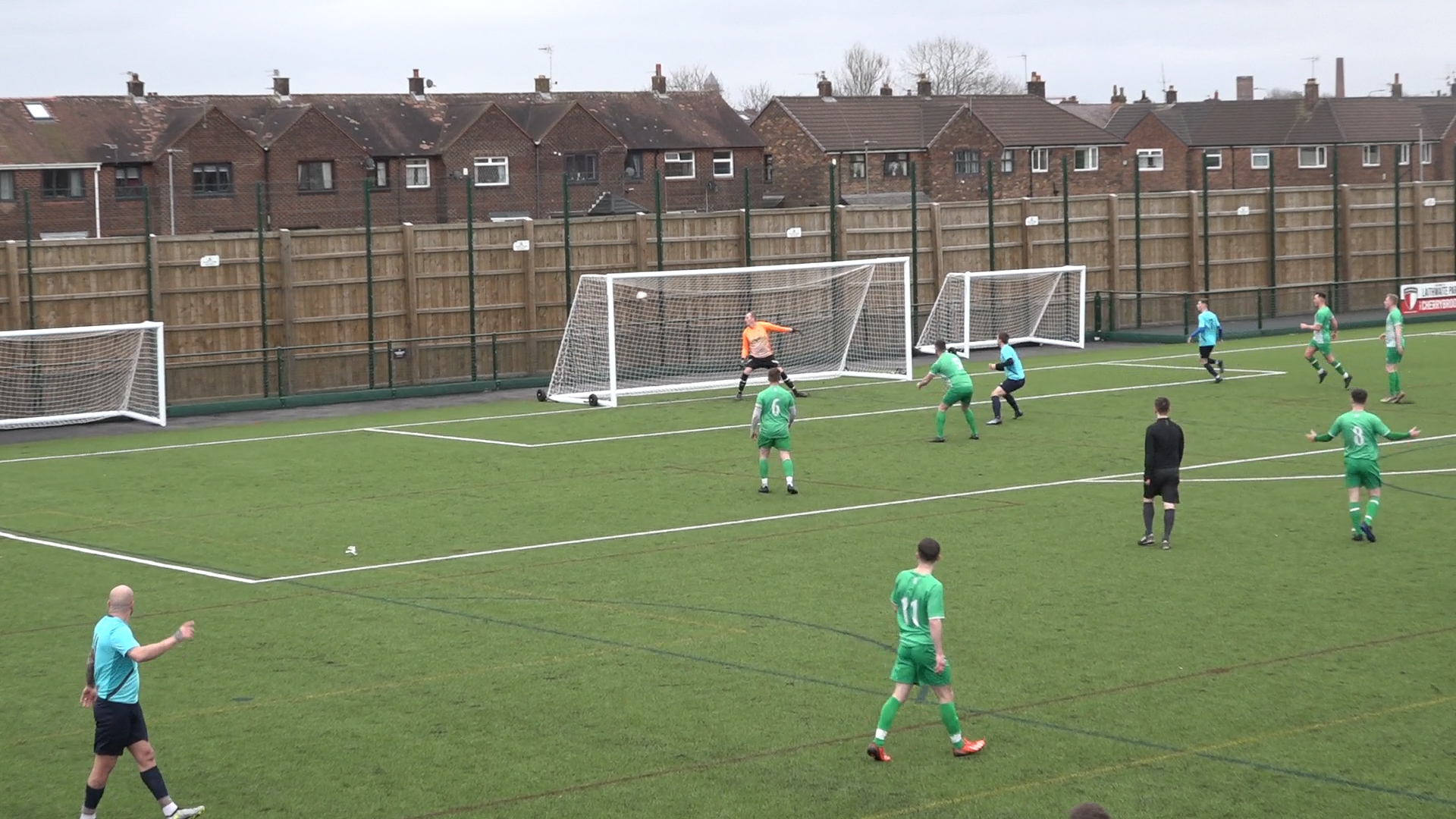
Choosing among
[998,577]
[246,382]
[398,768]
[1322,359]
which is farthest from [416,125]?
[398,768]

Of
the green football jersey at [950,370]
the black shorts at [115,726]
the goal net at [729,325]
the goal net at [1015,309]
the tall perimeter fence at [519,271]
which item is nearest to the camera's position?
the black shorts at [115,726]

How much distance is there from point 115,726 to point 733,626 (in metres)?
6.21

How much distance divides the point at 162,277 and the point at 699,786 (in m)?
27.3

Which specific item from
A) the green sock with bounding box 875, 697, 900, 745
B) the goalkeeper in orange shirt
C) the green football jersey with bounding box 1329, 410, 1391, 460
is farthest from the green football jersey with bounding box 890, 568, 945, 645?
the goalkeeper in orange shirt

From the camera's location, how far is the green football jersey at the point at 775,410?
21547 mm

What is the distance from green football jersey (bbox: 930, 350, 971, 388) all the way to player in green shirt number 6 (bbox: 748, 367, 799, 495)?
4.93 metres

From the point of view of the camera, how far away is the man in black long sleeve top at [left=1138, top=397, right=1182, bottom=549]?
1769 cm

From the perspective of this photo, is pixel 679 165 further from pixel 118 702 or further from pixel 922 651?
pixel 118 702

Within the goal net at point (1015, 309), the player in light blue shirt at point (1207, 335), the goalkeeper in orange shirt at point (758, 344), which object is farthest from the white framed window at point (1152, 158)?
the goalkeeper in orange shirt at point (758, 344)

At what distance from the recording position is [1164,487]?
58.2 feet

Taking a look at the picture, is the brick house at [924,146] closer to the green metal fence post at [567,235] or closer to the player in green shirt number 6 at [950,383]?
the green metal fence post at [567,235]

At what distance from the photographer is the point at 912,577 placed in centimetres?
1091

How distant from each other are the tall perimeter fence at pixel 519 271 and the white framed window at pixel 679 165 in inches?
1024

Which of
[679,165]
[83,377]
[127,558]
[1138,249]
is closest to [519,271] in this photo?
[83,377]
